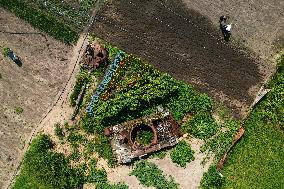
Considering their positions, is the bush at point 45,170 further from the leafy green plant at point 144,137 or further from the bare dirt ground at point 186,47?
the bare dirt ground at point 186,47

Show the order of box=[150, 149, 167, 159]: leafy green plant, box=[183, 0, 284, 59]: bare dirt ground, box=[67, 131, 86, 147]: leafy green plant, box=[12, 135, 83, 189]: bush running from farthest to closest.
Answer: box=[67, 131, 86, 147]: leafy green plant
box=[150, 149, 167, 159]: leafy green plant
box=[183, 0, 284, 59]: bare dirt ground
box=[12, 135, 83, 189]: bush

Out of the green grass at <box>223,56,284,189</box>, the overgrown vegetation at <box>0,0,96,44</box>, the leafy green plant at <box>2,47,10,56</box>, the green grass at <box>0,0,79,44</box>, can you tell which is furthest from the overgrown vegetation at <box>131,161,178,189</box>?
the leafy green plant at <box>2,47,10,56</box>

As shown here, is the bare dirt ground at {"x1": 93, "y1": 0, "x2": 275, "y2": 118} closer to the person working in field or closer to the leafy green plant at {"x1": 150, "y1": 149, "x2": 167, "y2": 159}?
the person working in field

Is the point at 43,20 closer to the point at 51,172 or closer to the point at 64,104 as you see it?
→ the point at 64,104

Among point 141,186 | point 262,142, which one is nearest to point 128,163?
point 141,186

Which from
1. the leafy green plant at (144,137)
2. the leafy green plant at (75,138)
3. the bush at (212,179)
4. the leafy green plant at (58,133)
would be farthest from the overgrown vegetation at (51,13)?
the bush at (212,179)

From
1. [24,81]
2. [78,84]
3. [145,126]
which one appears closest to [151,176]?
[145,126]
